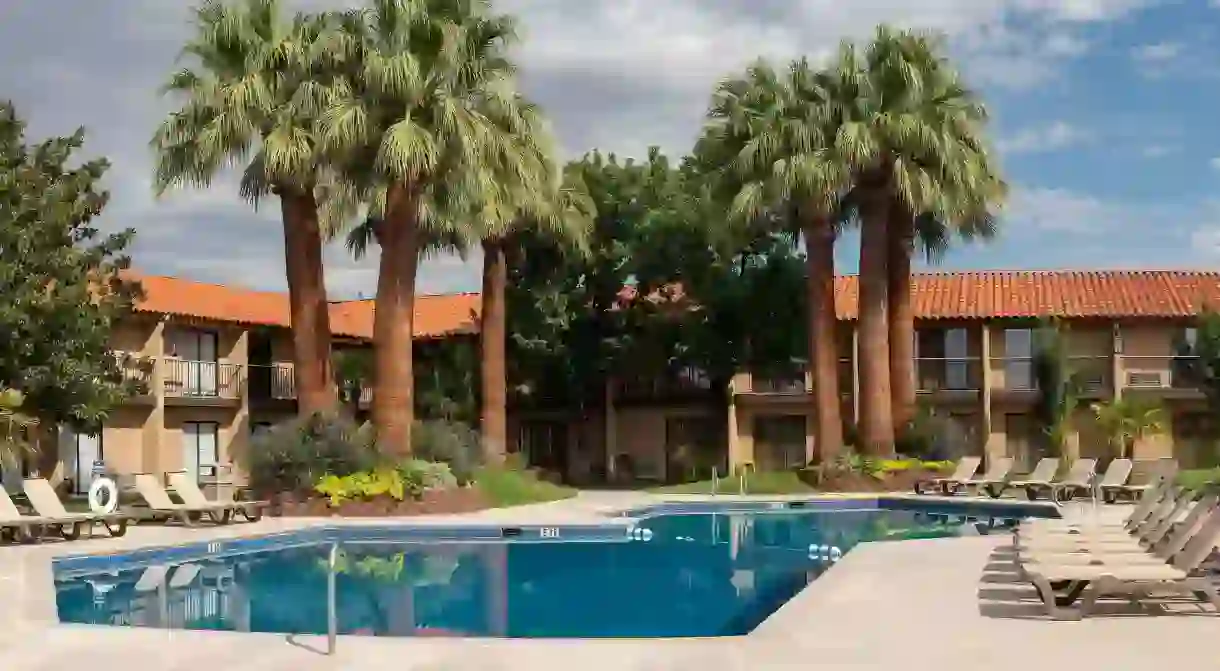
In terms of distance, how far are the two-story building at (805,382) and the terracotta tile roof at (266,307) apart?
121 mm

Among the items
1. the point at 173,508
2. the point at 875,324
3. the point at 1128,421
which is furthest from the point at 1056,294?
the point at 173,508

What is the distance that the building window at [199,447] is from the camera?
105 ft

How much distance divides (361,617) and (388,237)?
12.7 meters

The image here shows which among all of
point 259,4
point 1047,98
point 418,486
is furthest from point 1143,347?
point 259,4

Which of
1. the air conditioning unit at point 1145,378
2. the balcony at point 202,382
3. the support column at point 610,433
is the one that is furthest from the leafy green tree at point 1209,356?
the balcony at point 202,382

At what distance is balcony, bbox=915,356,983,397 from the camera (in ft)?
123

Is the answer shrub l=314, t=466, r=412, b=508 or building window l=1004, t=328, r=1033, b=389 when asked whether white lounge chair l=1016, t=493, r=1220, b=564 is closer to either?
shrub l=314, t=466, r=412, b=508

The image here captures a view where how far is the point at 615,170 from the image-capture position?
3575 cm

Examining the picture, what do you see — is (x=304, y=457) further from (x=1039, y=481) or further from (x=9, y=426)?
(x=1039, y=481)

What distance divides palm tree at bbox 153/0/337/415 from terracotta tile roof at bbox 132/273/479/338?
13.9 ft

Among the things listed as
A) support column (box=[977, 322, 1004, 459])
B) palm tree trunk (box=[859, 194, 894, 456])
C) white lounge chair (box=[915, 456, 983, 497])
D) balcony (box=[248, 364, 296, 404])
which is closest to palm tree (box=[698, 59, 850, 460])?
palm tree trunk (box=[859, 194, 894, 456])

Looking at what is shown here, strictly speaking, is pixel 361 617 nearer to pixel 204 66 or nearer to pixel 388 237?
pixel 388 237

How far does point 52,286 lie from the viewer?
948 inches

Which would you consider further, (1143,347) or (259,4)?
(1143,347)
